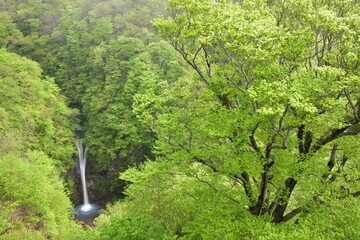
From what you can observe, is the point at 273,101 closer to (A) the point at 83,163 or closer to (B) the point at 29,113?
(B) the point at 29,113

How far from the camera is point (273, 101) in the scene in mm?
7875

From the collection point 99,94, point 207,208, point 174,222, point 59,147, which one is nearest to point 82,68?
point 99,94

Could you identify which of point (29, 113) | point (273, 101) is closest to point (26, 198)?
point (29, 113)

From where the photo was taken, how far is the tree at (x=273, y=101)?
27.8ft

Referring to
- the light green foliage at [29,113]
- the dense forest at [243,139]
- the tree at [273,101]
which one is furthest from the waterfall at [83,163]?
the tree at [273,101]

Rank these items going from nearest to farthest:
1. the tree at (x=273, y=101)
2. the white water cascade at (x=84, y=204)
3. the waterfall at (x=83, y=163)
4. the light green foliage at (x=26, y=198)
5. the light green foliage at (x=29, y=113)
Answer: the tree at (x=273, y=101)
the light green foliage at (x=26, y=198)
the light green foliage at (x=29, y=113)
the white water cascade at (x=84, y=204)
the waterfall at (x=83, y=163)

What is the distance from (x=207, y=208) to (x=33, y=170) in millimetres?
14815

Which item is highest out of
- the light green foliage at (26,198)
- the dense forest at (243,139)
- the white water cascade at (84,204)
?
the dense forest at (243,139)

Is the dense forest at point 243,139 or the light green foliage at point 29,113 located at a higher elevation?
the dense forest at point 243,139

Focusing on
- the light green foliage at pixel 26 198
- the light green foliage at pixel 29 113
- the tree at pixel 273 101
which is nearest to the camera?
the tree at pixel 273 101

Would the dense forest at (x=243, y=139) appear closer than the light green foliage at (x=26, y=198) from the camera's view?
Yes

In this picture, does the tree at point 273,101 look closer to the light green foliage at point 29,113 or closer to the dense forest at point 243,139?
the dense forest at point 243,139

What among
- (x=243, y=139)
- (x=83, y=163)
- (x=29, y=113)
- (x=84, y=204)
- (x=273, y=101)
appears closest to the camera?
(x=273, y=101)

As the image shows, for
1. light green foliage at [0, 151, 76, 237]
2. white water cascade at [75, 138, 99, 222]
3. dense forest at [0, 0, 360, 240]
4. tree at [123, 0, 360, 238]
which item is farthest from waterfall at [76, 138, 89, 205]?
tree at [123, 0, 360, 238]
